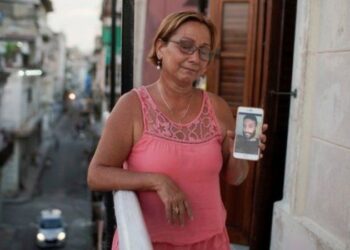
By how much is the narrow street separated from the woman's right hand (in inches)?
477

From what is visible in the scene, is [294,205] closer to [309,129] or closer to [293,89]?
[309,129]

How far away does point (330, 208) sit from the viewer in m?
2.88

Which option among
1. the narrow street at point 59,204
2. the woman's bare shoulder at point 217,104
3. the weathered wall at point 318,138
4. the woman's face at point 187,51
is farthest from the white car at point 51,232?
the woman's face at point 187,51

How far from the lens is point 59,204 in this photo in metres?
22.4

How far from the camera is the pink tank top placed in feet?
6.32

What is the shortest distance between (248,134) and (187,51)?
41 centimetres

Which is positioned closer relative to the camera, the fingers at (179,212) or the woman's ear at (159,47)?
the fingers at (179,212)

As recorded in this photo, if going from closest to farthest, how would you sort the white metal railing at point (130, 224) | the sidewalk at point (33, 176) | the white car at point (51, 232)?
the white metal railing at point (130, 224) < the white car at point (51, 232) < the sidewalk at point (33, 176)

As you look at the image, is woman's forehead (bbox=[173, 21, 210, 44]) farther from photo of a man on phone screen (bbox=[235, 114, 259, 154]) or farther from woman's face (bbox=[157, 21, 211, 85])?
photo of a man on phone screen (bbox=[235, 114, 259, 154])

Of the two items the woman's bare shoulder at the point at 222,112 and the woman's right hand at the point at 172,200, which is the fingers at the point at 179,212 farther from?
the woman's bare shoulder at the point at 222,112

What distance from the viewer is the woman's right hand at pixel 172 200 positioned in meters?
1.79

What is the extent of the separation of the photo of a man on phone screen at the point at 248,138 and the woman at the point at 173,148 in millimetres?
48

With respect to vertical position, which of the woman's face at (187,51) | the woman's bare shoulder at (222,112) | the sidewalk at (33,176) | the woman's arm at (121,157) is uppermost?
the woman's face at (187,51)

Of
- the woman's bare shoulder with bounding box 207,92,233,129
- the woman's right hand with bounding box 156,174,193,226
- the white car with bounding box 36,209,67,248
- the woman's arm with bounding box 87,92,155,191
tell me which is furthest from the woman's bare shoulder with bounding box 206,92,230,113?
the white car with bounding box 36,209,67,248
